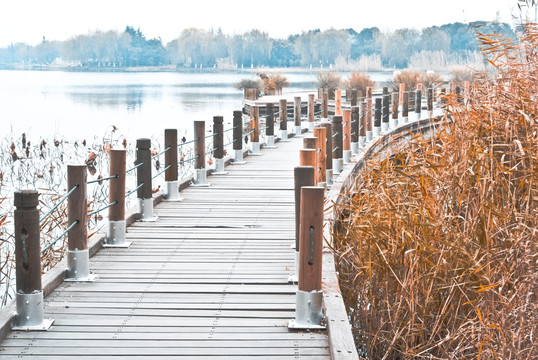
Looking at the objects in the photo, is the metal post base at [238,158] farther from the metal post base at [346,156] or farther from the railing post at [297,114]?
the railing post at [297,114]

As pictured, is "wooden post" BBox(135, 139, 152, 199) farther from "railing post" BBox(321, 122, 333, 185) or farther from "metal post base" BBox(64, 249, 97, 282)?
"railing post" BBox(321, 122, 333, 185)

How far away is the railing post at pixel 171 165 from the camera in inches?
377

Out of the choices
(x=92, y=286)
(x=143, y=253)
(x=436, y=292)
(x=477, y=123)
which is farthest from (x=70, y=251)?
(x=477, y=123)

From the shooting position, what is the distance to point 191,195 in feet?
33.7

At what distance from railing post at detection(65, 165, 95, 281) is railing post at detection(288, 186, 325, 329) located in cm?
183

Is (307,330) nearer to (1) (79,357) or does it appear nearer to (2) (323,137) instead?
(1) (79,357)

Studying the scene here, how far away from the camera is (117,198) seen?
7191mm

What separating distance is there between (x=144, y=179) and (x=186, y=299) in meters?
2.75

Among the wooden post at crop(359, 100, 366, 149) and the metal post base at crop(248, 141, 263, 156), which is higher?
the wooden post at crop(359, 100, 366, 149)

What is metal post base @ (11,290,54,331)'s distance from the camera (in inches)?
199

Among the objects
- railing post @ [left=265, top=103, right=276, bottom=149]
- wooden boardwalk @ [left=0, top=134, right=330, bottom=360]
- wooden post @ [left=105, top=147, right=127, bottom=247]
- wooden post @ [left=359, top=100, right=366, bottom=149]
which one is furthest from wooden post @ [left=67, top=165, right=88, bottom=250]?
wooden post @ [left=359, top=100, right=366, bottom=149]

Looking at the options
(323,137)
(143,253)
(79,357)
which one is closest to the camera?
(79,357)

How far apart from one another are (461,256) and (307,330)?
146cm

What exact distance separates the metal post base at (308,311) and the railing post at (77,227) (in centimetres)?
183
